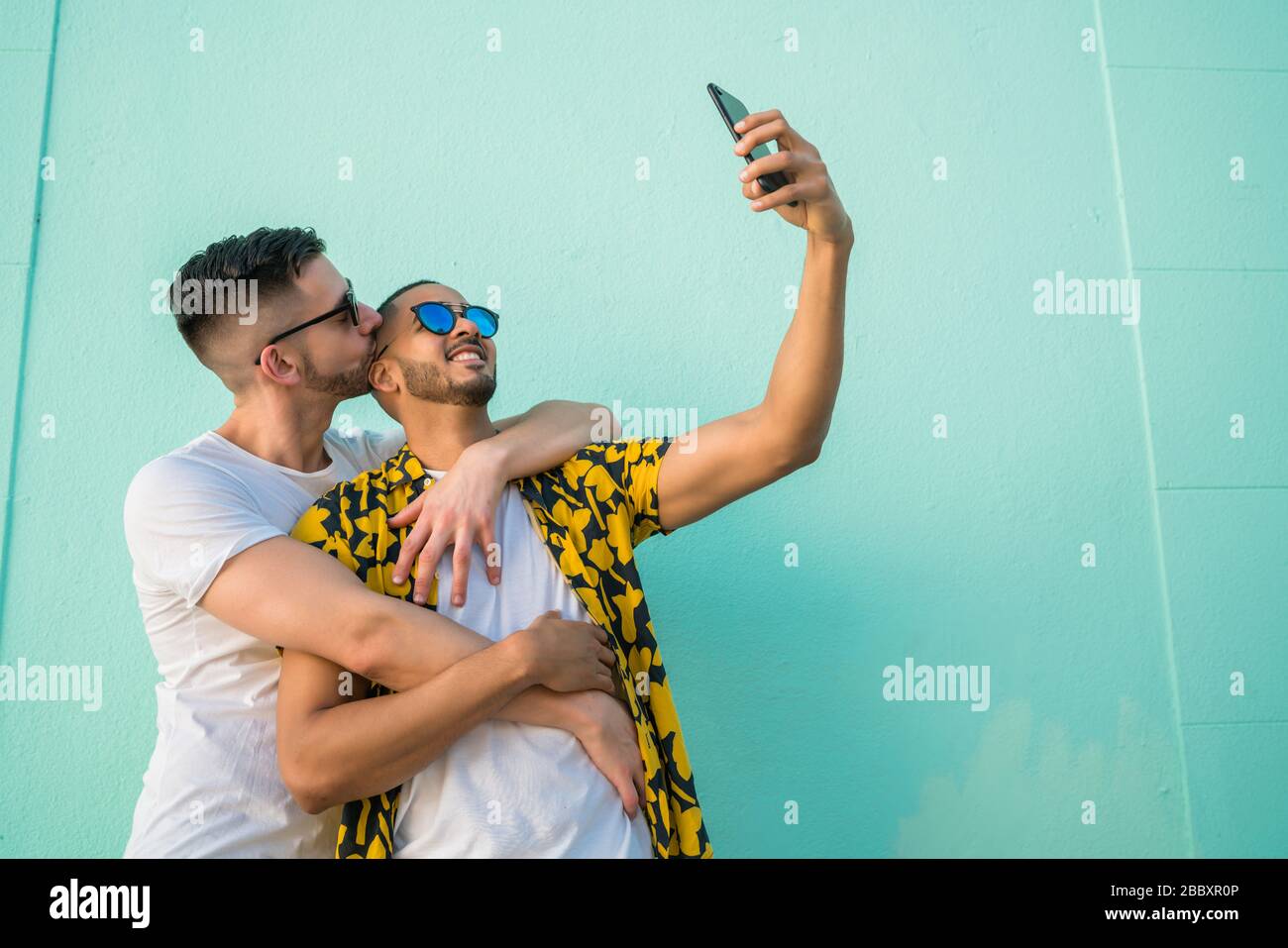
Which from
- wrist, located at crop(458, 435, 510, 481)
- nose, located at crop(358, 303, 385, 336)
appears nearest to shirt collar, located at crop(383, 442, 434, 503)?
wrist, located at crop(458, 435, 510, 481)

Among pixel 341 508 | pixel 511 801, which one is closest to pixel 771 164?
pixel 341 508

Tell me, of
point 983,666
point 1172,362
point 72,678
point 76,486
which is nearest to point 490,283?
point 76,486

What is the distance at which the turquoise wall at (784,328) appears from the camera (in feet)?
8.70

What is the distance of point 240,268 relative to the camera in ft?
7.47

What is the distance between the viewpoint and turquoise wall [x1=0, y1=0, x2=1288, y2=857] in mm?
2650

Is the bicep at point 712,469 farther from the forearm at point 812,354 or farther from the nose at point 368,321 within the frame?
the nose at point 368,321

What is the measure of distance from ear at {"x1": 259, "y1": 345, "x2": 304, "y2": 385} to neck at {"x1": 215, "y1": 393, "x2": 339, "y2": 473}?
4 cm

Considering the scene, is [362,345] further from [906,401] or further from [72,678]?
[906,401]

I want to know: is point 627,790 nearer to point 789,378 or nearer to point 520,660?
point 520,660

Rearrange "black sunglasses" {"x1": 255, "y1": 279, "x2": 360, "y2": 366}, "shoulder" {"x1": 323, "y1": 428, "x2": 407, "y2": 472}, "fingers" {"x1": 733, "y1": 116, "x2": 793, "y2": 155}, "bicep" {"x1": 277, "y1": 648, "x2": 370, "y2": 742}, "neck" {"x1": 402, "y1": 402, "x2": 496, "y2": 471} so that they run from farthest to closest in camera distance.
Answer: "shoulder" {"x1": 323, "y1": 428, "x2": 407, "y2": 472} → "black sunglasses" {"x1": 255, "y1": 279, "x2": 360, "y2": 366} → "neck" {"x1": 402, "y1": 402, "x2": 496, "y2": 471} → "bicep" {"x1": 277, "y1": 648, "x2": 370, "y2": 742} → "fingers" {"x1": 733, "y1": 116, "x2": 793, "y2": 155}

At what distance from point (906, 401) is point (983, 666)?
692 mm

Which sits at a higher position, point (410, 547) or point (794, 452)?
point (794, 452)

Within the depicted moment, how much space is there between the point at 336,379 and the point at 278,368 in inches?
5.2

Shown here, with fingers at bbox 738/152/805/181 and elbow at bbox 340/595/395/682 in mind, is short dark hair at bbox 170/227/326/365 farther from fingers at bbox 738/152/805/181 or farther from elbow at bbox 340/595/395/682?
fingers at bbox 738/152/805/181
